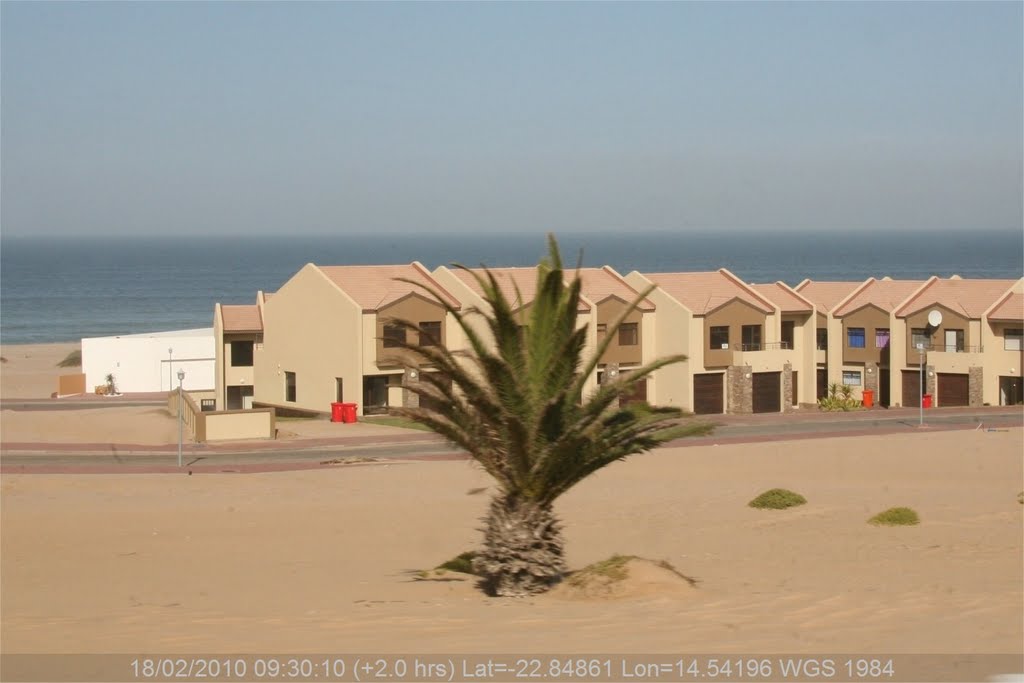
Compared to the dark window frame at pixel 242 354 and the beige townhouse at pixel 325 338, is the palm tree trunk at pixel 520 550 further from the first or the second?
the dark window frame at pixel 242 354

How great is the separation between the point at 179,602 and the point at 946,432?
3419 cm

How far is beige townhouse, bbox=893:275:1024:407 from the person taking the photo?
190ft

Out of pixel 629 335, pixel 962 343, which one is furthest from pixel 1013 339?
pixel 629 335

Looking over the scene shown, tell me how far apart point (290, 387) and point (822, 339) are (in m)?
26.6

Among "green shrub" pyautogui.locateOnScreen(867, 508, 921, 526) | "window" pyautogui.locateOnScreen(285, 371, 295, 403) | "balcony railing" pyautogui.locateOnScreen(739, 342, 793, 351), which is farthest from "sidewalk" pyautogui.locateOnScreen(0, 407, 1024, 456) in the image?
"green shrub" pyautogui.locateOnScreen(867, 508, 921, 526)

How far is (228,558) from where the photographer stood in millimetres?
21922

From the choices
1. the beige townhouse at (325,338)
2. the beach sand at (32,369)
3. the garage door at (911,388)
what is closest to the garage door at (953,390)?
the garage door at (911,388)

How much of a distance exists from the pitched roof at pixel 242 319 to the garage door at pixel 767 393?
2312 cm

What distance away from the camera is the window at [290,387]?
5678 centimetres

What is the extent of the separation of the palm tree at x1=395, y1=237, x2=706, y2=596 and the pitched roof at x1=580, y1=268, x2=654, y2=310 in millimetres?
40827

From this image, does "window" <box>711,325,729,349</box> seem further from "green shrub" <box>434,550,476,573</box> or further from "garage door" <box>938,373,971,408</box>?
"green shrub" <box>434,550,476,573</box>

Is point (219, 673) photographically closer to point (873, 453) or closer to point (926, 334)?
point (873, 453)

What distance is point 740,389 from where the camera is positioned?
193 feet

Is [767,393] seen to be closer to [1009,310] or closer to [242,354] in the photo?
[1009,310]
